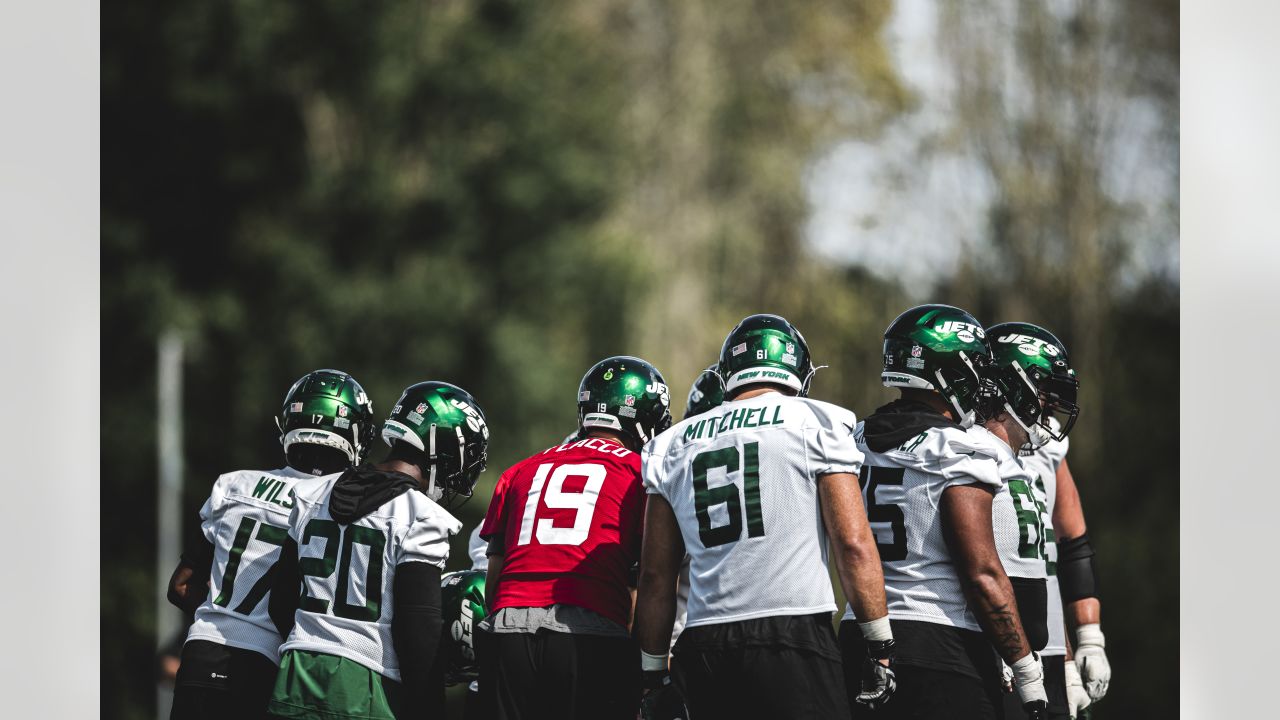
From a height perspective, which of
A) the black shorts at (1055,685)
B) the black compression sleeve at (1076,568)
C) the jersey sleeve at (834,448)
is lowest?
the black shorts at (1055,685)

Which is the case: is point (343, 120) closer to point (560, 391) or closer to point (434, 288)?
point (434, 288)

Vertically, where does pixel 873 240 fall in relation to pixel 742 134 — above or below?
below

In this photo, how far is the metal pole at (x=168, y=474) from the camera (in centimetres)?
2194

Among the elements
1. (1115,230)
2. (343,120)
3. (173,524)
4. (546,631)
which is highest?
(343,120)

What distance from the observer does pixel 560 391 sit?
2653cm

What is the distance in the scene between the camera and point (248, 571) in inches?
268

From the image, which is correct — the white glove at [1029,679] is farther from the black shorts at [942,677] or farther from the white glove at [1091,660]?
the white glove at [1091,660]

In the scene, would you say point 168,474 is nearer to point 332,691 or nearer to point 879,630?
point 332,691

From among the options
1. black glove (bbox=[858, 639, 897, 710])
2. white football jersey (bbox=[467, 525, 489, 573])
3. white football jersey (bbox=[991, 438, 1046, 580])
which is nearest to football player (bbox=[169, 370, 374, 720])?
white football jersey (bbox=[467, 525, 489, 573])

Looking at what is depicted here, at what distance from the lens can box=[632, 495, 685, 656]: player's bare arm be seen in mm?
5984

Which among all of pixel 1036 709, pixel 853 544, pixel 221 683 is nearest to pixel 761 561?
pixel 853 544

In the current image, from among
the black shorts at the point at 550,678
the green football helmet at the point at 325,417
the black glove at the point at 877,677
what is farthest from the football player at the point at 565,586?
the black glove at the point at 877,677
